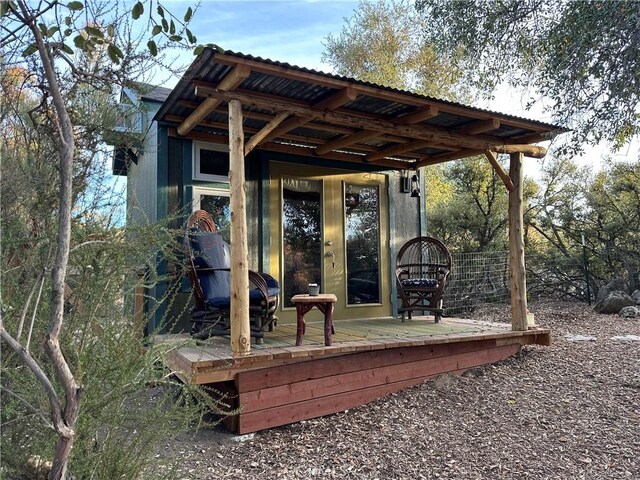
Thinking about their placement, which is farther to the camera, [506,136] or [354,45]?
[354,45]

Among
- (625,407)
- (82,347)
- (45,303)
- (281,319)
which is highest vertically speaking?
(45,303)

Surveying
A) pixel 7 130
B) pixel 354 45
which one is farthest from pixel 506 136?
pixel 354 45

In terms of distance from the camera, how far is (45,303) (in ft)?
6.16

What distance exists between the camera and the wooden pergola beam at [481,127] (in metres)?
4.70

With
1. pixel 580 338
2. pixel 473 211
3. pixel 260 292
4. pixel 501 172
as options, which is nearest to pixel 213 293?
pixel 260 292

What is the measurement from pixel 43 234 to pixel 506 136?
488 cm

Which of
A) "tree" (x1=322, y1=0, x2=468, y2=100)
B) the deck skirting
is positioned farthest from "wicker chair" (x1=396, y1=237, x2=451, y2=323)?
"tree" (x1=322, y1=0, x2=468, y2=100)

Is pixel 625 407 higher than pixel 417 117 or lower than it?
lower

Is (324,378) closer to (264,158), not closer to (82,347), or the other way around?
(82,347)

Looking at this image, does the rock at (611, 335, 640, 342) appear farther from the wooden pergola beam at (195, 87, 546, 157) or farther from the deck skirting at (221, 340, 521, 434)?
the wooden pergola beam at (195, 87, 546, 157)

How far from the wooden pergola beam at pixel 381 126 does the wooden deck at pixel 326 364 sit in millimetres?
1916

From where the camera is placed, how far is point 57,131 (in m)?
1.52

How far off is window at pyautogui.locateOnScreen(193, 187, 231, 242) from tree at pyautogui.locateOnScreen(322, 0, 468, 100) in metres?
9.60

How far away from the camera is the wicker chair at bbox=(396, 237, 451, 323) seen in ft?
19.1
